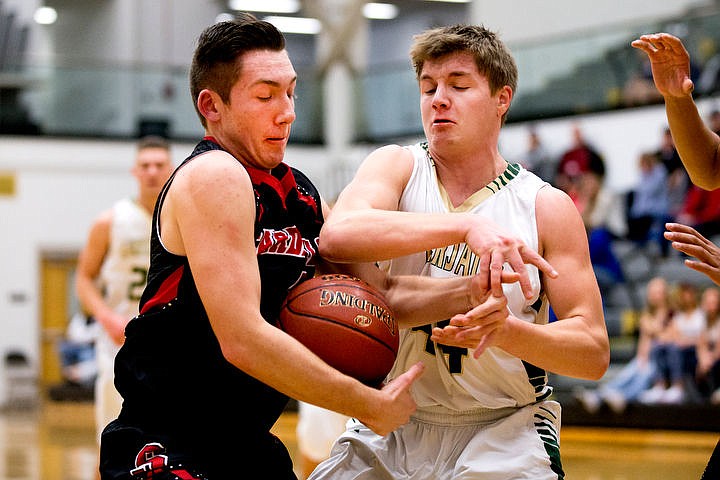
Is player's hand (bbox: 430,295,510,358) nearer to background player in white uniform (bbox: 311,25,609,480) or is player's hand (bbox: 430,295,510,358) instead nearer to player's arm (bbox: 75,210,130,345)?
background player in white uniform (bbox: 311,25,609,480)

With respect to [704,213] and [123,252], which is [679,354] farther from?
[123,252]

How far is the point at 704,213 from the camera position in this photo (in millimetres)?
11508

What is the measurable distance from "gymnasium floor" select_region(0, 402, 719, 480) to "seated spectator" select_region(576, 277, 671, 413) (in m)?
0.32

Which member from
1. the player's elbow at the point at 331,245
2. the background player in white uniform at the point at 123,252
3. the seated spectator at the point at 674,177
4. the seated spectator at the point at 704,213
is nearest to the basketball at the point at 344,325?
the player's elbow at the point at 331,245

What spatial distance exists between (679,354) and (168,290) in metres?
8.59

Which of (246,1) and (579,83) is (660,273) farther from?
(246,1)

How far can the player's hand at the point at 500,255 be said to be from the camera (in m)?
2.88

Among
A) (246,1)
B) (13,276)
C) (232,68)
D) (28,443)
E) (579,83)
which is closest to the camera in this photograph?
(232,68)

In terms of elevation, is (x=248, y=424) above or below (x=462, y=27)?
below

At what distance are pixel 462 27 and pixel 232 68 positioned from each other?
0.88 meters

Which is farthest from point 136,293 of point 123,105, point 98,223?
point 123,105

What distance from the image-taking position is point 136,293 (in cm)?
667

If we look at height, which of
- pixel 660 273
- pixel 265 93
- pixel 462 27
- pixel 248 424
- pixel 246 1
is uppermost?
pixel 246 1

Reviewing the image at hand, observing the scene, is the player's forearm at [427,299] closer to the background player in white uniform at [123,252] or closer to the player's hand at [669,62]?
the player's hand at [669,62]
